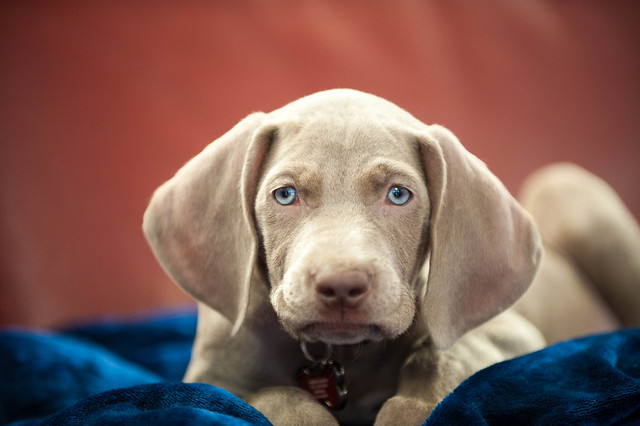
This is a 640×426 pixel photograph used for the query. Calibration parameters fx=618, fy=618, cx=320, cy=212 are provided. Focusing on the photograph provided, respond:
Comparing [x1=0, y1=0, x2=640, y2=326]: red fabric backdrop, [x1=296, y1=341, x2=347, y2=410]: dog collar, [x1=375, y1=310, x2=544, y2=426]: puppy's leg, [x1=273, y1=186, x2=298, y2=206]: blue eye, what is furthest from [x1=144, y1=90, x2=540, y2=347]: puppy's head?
[x1=0, y1=0, x2=640, y2=326]: red fabric backdrop

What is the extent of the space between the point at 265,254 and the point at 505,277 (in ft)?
2.24

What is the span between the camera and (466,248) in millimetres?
1713

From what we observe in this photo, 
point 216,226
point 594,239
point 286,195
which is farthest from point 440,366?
point 594,239

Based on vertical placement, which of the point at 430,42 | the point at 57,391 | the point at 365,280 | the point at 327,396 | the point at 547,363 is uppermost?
the point at 430,42

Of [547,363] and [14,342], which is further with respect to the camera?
[14,342]

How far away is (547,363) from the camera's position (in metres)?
1.73

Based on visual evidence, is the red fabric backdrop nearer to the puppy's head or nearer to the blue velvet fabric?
the puppy's head

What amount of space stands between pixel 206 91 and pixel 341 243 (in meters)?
2.51

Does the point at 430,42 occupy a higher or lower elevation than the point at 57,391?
higher

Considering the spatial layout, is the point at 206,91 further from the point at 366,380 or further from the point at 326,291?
the point at 326,291

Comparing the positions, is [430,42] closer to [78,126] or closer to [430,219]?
[78,126]

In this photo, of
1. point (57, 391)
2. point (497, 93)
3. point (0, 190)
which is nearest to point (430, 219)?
point (57, 391)

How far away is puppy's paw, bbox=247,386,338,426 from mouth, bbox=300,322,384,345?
194 millimetres

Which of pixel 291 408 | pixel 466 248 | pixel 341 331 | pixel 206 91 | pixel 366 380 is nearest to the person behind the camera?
pixel 341 331
